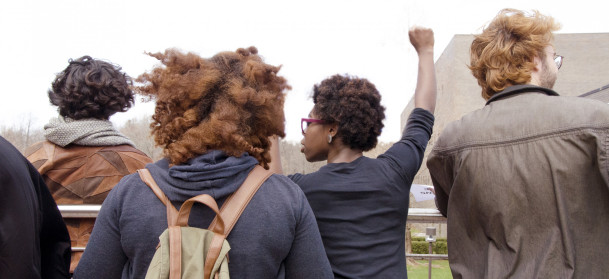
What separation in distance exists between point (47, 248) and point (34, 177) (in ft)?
0.99

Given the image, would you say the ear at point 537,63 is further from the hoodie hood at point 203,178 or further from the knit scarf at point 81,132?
the knit scarf at point 81,132

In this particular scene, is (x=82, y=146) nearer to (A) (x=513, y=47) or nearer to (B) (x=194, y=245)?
(B) (x=194, y=245)

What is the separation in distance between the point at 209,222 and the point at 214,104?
0.43 m

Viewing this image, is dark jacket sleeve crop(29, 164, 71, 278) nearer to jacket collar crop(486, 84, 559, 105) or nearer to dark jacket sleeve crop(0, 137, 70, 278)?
dark jacket sleeve crop(0, 137, 70, 278)

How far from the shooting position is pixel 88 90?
9.42 ft

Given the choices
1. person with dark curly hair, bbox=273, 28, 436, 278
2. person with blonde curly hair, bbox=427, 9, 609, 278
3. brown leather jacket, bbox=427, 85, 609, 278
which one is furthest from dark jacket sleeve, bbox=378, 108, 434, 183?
brown leather jacket, bbox=427, 85, 609, 278

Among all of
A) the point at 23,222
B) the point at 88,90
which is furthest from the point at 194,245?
the point at 88,90

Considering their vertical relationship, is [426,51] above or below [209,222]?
above

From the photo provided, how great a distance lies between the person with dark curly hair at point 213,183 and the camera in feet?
5.52

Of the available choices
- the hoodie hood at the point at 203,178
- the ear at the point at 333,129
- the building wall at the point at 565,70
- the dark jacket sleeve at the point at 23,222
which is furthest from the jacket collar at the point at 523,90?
the building wall at the point at 565,70

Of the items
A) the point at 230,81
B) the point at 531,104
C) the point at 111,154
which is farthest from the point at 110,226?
the point at 531,104

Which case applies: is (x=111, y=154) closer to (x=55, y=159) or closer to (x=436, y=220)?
(x=55, y=159)

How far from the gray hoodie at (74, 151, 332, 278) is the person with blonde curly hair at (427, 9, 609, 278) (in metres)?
0.73

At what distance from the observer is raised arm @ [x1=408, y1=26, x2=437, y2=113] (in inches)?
103
